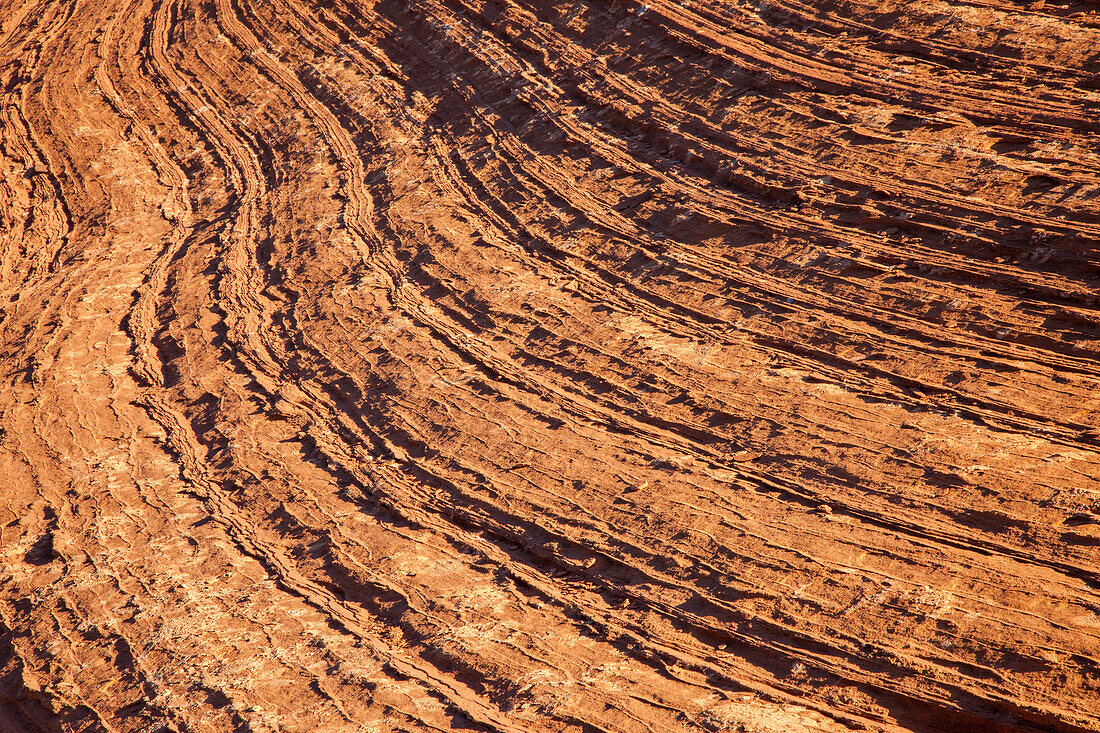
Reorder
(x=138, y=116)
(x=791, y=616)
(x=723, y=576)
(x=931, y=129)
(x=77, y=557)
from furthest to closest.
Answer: (x=138, y=116), (x=931, y=129), (x=77, y=557), (x=723, y=576), (x=791, y=616)

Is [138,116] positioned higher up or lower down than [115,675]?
higher up

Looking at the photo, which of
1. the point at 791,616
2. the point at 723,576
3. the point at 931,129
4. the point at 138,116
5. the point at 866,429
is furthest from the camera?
the point at 138,116

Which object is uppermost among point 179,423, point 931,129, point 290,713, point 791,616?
point 931,129

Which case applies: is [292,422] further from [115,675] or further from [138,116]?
[138,116]

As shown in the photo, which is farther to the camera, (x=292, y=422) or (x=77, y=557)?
(x=292, y=422)

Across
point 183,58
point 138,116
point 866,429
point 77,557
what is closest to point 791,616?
point 866,429

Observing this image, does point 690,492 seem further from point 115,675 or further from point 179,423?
point 179,423

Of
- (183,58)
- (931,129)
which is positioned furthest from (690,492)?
(183,58)
